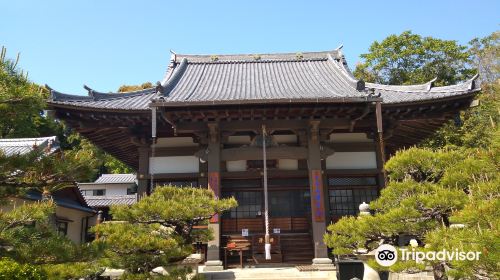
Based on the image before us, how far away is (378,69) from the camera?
3181 centimetres

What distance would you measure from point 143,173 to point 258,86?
223 inches

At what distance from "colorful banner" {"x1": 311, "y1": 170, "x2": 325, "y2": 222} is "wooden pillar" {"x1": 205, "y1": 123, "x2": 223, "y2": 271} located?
2.95 m

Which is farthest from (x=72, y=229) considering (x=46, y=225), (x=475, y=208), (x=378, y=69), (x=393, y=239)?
(x=378, y=69)

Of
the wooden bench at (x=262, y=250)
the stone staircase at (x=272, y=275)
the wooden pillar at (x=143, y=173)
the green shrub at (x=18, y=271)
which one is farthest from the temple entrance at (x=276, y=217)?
the green shrub at (x=18, y=271)

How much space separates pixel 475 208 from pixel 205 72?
15.8m

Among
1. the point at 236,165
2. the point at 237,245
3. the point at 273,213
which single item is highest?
the point at 236,165

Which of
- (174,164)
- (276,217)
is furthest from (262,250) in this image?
(174,164)

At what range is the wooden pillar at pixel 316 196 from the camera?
11.1m

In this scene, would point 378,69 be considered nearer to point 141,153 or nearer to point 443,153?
point 141,153

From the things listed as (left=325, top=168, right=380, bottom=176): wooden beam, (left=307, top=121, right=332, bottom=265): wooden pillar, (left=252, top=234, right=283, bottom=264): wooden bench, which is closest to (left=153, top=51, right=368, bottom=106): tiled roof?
(left=307, top=121, right=332, bottom=265): wooden pillar

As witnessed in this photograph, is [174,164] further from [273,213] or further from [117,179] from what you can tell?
[117,179]

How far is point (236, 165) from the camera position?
13.5 m

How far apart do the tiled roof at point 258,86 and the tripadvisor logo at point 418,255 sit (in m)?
5.77

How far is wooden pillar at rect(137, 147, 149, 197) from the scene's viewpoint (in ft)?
42.3
